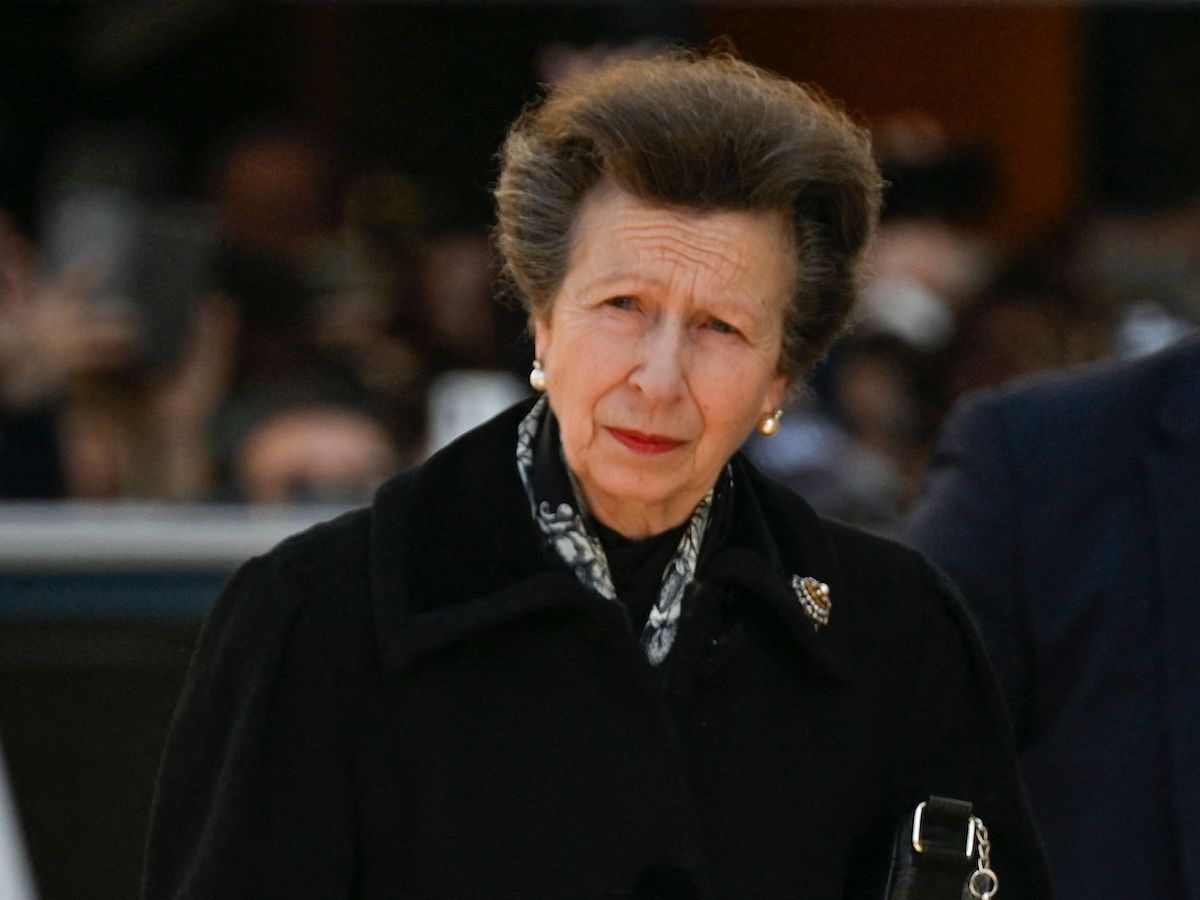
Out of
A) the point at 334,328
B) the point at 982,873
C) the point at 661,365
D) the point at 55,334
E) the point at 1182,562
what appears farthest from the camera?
the point at 334,328

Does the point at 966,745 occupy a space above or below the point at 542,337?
below

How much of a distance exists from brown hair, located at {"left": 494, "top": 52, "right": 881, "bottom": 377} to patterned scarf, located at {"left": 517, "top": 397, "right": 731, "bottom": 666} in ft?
0.55

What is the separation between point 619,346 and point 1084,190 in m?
4.92

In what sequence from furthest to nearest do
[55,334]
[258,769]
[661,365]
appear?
1. [55,334]
2. [661,365]
3. [258,769]

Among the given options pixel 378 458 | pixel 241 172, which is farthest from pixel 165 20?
pixel 378 458

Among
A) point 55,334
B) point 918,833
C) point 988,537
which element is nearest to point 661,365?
point 918,833

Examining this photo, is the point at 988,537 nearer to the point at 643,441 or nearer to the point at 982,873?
the point at 982,873

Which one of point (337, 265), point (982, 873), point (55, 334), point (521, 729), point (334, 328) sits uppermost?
point (337, 265)

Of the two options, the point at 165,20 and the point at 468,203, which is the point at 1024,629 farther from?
the point at 165,20

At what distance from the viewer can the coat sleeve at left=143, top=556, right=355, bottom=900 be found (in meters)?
2.22

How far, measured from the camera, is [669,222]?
7.70ft

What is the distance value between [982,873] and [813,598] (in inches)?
14.2

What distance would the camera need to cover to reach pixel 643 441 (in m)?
2.38

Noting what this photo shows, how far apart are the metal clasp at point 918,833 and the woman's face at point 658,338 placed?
44 centimetres
